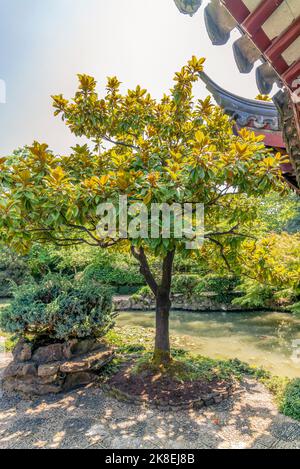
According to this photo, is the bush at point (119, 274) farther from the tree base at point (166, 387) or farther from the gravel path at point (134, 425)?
the gravel path at point (134, 425)

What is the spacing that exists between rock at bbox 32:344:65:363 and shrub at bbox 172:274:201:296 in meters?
A: 8.48

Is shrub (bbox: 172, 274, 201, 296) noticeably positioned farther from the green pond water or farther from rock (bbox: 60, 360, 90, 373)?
rock (bbox: 60, 360, 90, 373)

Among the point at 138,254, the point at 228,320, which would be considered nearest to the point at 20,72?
the point at 138,254

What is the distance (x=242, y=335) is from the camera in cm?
780

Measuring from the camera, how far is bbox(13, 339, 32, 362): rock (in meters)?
4.00

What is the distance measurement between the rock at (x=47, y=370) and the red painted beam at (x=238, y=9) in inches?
158

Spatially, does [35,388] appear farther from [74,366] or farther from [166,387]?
[166,387]

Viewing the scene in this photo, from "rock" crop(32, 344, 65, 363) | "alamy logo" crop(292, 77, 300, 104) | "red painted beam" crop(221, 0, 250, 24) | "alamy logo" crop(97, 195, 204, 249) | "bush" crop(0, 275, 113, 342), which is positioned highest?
"red painted beam" crop(221, 0, 250, 24)

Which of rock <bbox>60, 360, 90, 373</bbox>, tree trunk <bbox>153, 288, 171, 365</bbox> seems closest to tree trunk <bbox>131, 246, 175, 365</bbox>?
tree trunk <bbox>153, 288, 171, 365</bbox>

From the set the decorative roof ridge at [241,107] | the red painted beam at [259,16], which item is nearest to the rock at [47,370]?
the red painted beam at [259,16]

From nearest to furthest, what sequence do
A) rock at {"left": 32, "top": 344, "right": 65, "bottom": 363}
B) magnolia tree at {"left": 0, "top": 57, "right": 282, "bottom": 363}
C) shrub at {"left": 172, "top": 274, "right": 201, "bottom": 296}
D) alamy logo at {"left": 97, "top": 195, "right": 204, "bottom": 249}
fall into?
alamy logo at {"left": 97, "top": 195, "right": 204, "bottom": 249}
magnolia tree at {"left": 0, "top": 57, "right": 282, "bottom": 363}
rock at {"left": 32, "top": 344, "right": 65, "bottom": 363}
shrub at {"left": 172, "top": 274, "right": 201, "bottom": 296}

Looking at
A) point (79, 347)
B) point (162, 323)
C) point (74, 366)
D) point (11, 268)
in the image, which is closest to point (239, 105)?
point (162, 323)

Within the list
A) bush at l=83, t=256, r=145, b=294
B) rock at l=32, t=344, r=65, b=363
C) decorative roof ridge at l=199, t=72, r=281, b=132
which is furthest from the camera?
bush at l=83, t=256, r=145, b=294

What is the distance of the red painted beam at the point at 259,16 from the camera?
5.58 ft
